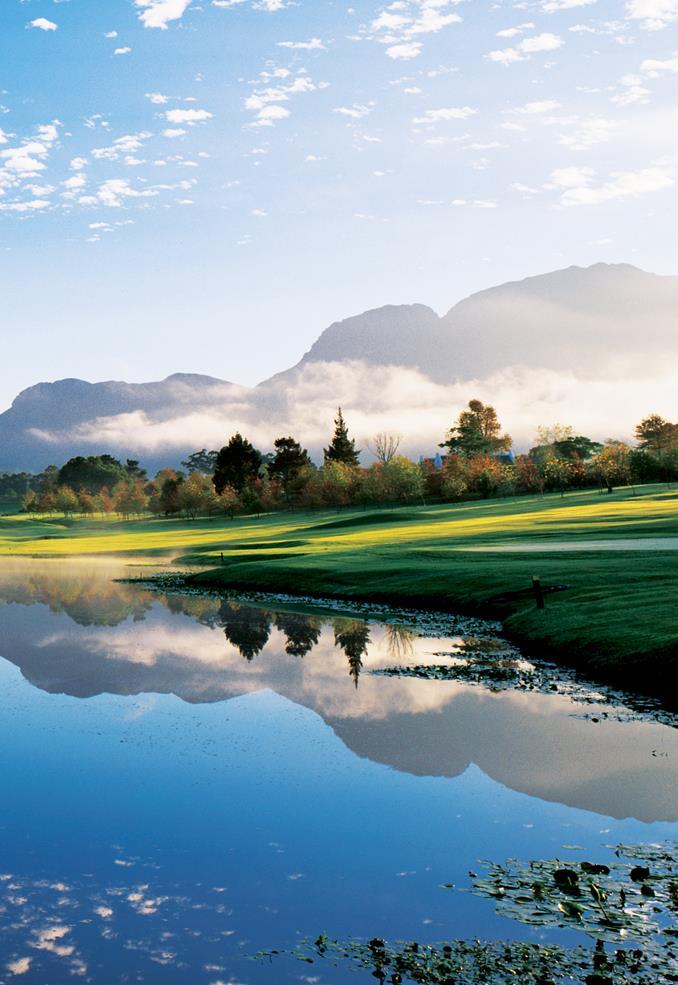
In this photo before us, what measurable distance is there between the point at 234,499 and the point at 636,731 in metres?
151

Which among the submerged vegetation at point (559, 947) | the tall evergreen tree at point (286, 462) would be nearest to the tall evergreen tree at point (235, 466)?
the tall evergreen tree at point (286, 462)

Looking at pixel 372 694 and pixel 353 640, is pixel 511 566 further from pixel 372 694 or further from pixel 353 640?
pixel 372 694

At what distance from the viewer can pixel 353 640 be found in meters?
36.2

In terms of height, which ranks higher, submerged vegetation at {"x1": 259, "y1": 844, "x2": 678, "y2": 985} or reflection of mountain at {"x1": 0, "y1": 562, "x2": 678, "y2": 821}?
submerged vegetation at {"x1": 259, "y1": 844, "x2": 678, "y2": 985}

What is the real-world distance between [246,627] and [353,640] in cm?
723

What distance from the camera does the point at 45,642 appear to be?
3847 cm

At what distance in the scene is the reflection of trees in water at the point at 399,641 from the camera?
106 ft

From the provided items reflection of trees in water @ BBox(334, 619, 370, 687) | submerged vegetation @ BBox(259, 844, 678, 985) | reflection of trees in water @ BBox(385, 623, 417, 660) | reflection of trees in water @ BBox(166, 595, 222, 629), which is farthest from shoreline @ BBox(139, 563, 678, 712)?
submerged vegetation @ BBox(259, 844, 678, 985)

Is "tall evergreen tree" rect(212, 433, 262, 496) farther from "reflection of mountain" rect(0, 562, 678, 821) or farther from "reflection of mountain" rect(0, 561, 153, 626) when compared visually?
"reflection of mountain" rect(0, 562, 678, 821)

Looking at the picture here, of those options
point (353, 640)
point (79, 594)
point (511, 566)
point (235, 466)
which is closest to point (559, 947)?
point (353, 640)

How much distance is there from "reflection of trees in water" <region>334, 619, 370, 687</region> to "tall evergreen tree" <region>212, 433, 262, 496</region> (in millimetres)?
151403

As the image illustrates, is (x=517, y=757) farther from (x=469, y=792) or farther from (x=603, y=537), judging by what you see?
(x=603, y=537)

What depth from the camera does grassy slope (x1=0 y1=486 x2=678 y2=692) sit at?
1147 inches

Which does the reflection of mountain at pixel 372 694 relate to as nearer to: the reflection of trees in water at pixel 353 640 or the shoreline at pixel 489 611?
the reflection of trees in water at pixel 353 640
